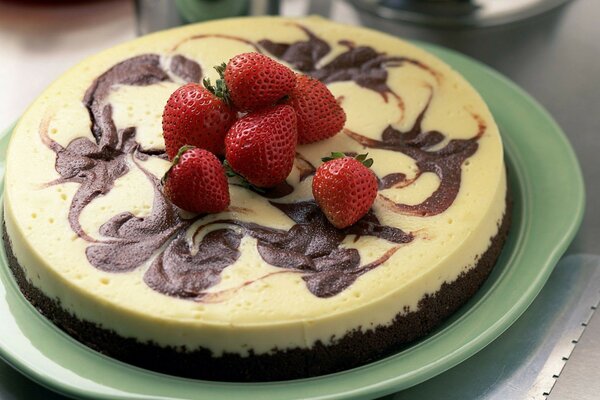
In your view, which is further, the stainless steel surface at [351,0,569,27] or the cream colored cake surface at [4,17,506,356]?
the stainless steel surface at [351,0,569,27]

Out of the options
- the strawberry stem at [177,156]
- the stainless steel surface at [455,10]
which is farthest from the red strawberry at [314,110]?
the stainless steel surface at [455,10]

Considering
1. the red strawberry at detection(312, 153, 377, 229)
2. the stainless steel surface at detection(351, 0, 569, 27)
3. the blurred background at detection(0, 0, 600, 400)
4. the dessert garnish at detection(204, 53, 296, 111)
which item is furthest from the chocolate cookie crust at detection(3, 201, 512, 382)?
the stainless steel surface at detection(351, 0, 569, 27)

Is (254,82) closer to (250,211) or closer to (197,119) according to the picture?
(197,119)

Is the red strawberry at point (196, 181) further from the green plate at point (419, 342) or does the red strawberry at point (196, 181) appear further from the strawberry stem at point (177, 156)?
the green plate at point (419, 342)

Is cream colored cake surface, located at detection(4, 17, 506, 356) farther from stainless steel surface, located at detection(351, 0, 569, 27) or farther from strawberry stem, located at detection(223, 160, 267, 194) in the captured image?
stainless steel surface, located at detection(351, 0, 569, 27)

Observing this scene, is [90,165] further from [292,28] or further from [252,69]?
[292,28]

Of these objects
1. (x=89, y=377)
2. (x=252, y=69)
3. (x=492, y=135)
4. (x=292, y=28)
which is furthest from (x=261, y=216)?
(x=292, y=28)

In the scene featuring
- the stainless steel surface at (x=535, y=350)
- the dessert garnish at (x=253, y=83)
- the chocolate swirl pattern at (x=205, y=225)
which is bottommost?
the stainless steel surface at (x=535, y=350)

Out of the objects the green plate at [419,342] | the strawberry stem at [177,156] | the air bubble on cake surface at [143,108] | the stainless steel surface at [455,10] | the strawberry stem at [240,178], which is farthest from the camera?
the stainless steel surface at [455,10]
